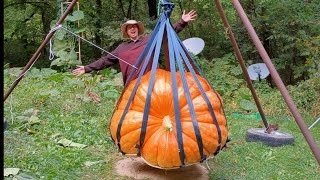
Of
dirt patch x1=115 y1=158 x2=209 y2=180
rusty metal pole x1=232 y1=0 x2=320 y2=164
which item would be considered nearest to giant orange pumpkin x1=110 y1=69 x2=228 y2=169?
dirt patch x1=115 y1=158 x2=209 y2=180

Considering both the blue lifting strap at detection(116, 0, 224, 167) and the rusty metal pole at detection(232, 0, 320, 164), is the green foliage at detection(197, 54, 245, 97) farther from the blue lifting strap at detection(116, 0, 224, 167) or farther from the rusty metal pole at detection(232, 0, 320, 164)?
the rusty metal pole at detection(232, 0, 320, 164)

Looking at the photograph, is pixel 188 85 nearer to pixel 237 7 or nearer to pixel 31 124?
pixel 237 7

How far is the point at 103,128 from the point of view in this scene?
5.70 meters

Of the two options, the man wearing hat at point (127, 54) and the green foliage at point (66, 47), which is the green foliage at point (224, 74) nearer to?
the green foliage at point (66, 47)

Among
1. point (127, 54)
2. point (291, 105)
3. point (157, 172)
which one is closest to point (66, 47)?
point (127, 54)

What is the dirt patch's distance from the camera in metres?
4.04

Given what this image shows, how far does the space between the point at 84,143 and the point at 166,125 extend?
6.34ft

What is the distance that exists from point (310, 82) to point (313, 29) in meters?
1.56

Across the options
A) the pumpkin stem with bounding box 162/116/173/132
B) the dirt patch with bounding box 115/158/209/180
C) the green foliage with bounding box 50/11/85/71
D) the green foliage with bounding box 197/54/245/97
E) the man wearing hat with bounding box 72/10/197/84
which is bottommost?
the green foliage with bounding box 197/54/245/97

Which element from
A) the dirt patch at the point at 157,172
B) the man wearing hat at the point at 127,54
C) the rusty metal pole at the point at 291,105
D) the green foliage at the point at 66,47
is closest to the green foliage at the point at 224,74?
the green foliage at the point at 66,47

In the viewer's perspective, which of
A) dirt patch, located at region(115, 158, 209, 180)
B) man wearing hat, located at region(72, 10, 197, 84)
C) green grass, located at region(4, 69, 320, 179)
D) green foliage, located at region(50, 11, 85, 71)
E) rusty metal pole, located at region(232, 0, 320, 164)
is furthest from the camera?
green foliage, located at region(50, 11, 85, 71)

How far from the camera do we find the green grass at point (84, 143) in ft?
13.8

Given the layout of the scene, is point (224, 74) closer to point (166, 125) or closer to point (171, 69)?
point (171, 69)

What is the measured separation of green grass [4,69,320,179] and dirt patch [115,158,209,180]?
0.11 metres
